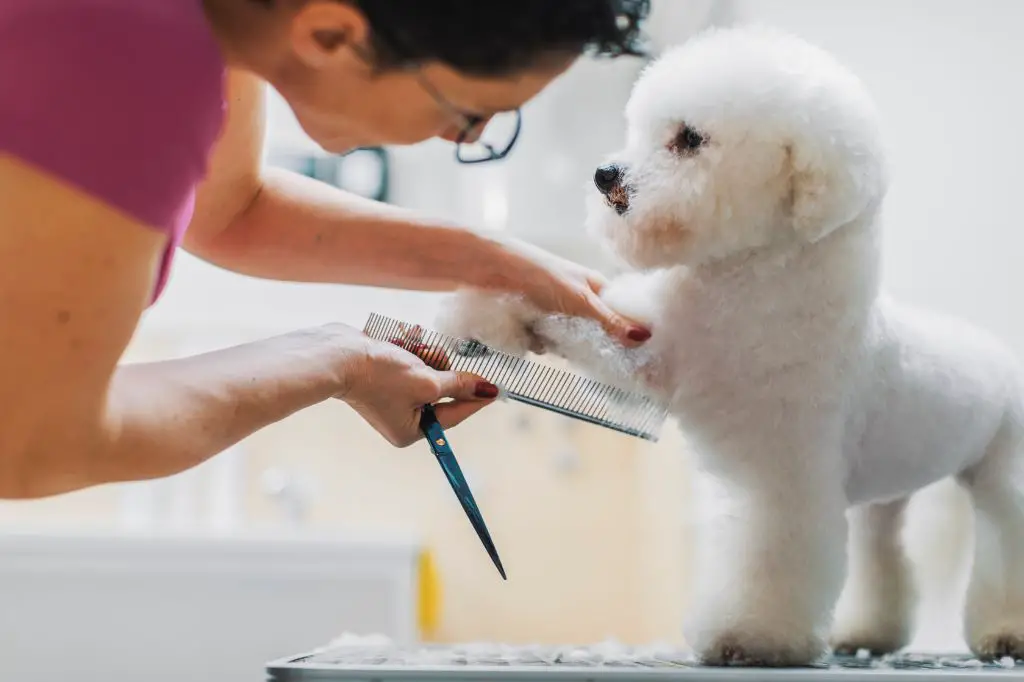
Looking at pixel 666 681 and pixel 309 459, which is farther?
pixel 309 459

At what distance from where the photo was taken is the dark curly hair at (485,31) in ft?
1.78

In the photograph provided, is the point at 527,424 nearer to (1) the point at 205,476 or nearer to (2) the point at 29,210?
(1) the point at 205,476

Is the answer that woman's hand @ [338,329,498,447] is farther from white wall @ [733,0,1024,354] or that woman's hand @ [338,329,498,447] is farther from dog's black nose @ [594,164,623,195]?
white wall @ [733,0,1024,354]

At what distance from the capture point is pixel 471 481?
2277mm

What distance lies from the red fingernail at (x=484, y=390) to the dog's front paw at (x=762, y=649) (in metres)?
0.22

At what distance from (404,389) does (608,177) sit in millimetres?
209

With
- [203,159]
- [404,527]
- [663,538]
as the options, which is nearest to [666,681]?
[203,159]

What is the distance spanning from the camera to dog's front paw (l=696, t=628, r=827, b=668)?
74 centimetres

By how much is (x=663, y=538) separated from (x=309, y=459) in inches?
29.0

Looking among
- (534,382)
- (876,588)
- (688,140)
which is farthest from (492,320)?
(876,588)

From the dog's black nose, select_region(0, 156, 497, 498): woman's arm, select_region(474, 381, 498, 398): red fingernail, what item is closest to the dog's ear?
the dog's black nose

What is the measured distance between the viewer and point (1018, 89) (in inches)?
48.9

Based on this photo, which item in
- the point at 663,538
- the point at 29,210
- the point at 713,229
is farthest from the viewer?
the point at 663,538

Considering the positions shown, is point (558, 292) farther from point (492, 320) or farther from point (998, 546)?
point (998, 546)
